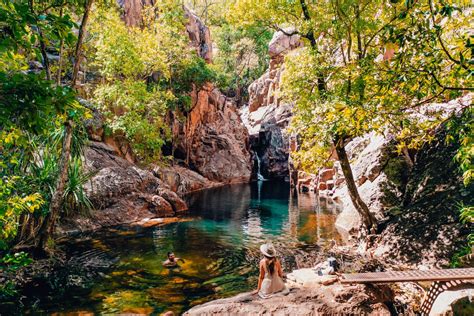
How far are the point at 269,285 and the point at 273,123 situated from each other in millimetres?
37869

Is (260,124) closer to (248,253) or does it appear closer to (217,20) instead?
(217,20)

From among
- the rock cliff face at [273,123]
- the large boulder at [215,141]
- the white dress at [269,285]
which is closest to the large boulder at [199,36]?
the large boulder at [215,141]

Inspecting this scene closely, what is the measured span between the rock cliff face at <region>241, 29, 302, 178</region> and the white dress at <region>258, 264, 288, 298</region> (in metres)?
35.6

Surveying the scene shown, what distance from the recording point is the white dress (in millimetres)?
6965

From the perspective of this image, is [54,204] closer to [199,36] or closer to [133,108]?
[133,108]

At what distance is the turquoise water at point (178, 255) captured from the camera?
8742 mm

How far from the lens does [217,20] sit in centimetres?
5675

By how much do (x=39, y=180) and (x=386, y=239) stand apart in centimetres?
1281

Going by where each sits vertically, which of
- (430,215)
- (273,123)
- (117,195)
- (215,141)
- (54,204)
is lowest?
(117,195)

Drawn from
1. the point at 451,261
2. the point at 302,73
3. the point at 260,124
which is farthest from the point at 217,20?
the point at 451,261

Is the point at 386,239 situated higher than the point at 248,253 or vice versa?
the point at 386,239

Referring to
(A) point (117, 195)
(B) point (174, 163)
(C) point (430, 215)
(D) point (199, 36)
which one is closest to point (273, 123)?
(D) point (199, 36)

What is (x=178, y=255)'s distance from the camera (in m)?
12.9

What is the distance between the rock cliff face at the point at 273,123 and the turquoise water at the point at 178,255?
2154 cm
